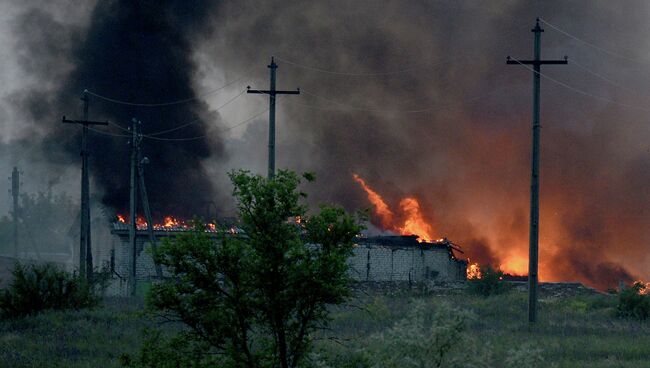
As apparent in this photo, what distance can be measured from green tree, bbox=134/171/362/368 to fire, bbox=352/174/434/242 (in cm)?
4455

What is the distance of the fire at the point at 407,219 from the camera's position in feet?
188

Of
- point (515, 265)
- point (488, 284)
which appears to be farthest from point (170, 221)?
point (488, 284)

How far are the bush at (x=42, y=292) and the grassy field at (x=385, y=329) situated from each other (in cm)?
117

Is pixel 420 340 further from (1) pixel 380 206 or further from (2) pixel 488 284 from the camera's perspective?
(1) pixel 380 206

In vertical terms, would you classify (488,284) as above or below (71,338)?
above

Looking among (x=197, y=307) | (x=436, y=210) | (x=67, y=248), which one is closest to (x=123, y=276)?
(x=436, y=210)

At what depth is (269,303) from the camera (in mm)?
11812

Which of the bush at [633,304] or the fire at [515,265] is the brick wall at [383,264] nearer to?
the fire at [515,265]

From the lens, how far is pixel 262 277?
39.0 ft

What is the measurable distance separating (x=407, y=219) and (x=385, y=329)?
109ft

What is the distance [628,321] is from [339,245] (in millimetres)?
21501

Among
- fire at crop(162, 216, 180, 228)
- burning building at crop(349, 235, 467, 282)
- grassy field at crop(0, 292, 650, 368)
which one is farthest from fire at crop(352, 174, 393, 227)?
grassy field at crop(0, 292, 650, 368)

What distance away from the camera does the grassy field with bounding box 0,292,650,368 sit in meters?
20.6

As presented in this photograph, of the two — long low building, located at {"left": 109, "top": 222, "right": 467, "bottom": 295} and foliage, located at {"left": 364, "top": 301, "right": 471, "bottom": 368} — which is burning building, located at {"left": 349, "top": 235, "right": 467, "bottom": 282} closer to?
long low building, located at {"left": 109, "top": 222, "right": 467, "bottom": 295}
